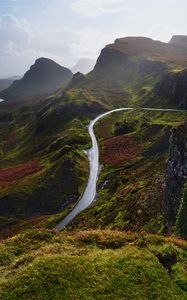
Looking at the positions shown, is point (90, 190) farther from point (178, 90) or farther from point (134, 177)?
point (178, 90)

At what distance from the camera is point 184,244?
28.6 m

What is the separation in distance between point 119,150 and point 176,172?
93475 millimetres

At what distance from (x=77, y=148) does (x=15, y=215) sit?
4302 centimetres

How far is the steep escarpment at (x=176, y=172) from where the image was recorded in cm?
4472

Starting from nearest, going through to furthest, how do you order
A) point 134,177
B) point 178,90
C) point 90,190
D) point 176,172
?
point 176,172, point 134,177, point 90,190, point 178,90

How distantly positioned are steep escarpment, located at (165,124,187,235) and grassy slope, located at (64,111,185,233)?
2.62 meters

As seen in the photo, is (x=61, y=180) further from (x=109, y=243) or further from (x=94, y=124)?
(x=109, y=243)

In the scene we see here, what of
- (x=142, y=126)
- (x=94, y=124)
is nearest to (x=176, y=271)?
(x=142, y=126)

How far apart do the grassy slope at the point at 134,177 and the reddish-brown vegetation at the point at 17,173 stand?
2345 centimetres

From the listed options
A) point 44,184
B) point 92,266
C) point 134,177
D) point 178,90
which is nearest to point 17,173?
point 44,184

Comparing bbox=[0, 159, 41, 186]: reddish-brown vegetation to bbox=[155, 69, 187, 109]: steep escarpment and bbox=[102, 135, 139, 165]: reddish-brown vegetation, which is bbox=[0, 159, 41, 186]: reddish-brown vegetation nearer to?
bbox=[102, 135, 139, 165]: reddish-brown vegetation

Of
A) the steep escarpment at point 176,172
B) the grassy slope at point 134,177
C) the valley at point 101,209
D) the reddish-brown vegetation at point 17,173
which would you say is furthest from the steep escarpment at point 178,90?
the steep escarpment at point 176,172

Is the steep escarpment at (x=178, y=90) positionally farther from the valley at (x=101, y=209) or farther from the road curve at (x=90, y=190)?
the road curve at (x=90, y=190)

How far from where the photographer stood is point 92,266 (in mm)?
24031
